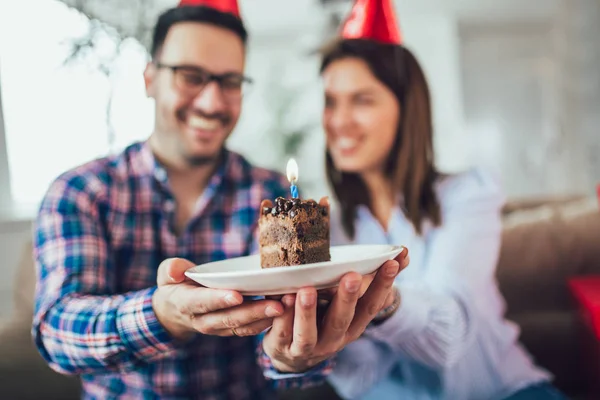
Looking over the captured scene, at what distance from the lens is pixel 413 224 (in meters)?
1.21

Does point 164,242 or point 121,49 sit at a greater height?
point 121,49

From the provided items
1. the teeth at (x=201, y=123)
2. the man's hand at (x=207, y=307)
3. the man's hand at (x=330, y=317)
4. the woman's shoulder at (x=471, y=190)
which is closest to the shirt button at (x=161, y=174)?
the teeth at (x=201, y=123)

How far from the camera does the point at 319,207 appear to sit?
759 millimetres

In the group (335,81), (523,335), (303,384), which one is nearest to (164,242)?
(303,384)

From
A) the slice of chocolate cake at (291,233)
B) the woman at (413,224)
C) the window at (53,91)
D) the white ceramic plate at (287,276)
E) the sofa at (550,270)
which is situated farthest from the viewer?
the sofa at (550,270)

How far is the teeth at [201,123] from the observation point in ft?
3.57

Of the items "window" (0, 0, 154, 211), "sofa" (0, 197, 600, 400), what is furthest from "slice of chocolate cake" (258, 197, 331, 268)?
"sofa" (0, 197, 600, 400)

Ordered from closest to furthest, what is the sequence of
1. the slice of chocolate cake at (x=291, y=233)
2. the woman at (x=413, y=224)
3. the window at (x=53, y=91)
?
the slice of chocolate cake at (x=291, y=233) < the window at (x=53, y=91) < the woman at (x=413, y=224)

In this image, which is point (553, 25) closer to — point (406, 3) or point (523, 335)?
point (406, 3)

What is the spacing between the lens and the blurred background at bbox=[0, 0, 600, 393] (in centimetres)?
108

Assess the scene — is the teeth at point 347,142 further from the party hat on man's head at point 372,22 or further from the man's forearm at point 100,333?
the man's forearm at point 100,333

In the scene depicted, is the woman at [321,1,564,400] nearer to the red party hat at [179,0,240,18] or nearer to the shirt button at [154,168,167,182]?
the red party hat at [179,0,240,18]

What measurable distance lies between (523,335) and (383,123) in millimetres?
646

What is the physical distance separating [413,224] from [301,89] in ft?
1.37
